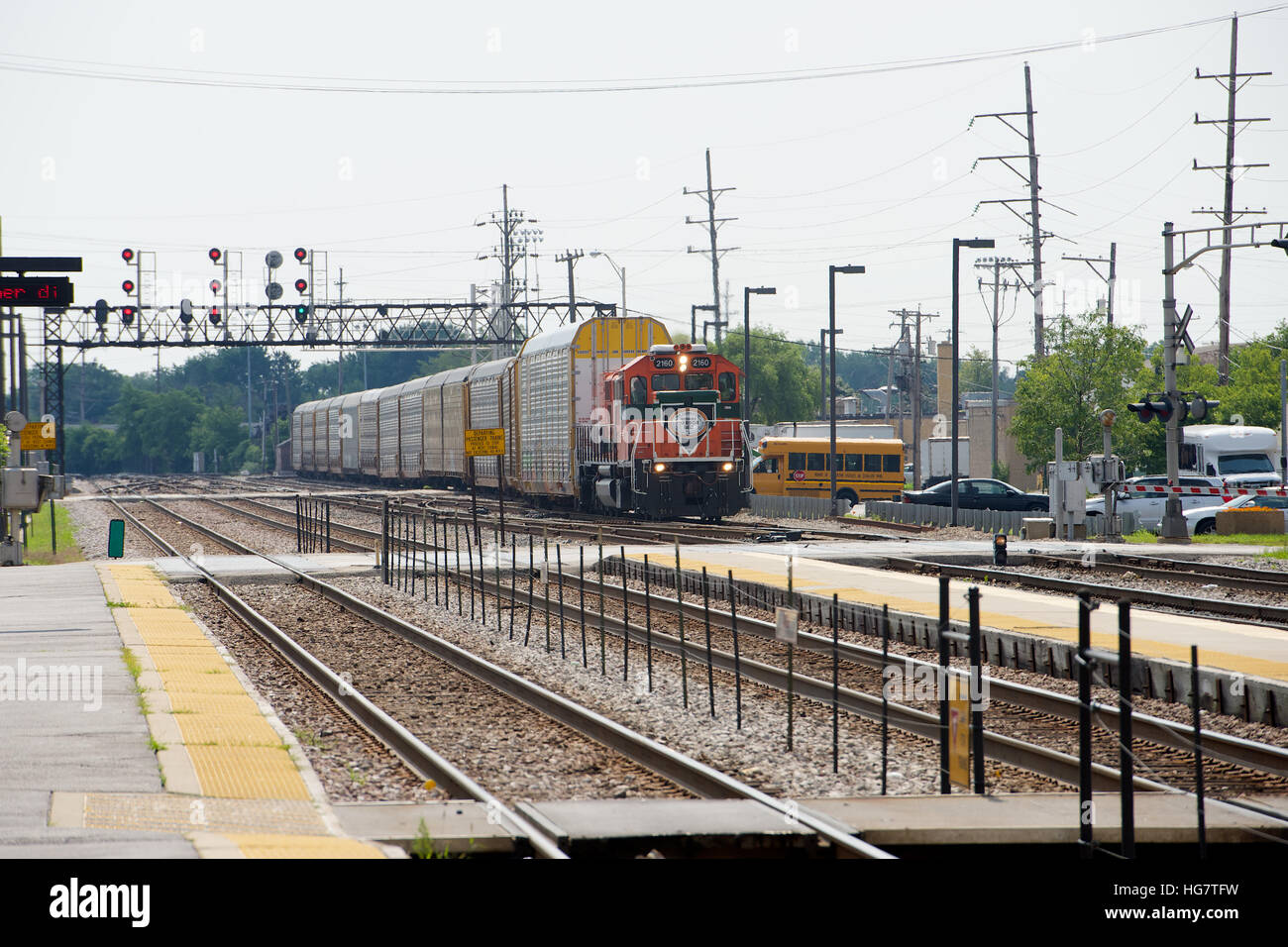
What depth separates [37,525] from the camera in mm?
44438

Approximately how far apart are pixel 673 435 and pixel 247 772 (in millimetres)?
26037

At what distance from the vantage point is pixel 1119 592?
19.3m

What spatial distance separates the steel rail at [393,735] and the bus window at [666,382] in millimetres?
16283

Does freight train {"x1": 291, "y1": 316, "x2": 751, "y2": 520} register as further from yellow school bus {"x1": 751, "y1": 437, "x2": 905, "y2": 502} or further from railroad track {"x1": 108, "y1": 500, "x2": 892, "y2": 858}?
railroad track {"x1": 108, "y1": 500, "x2": 892, "y2": 858}

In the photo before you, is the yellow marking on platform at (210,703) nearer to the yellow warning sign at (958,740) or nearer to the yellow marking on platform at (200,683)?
the yellow marking on platform at (200,683)

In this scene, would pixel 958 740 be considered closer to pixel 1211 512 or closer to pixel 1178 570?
pixel 1178 570

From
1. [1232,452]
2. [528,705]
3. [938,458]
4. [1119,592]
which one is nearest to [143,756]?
[528,705]

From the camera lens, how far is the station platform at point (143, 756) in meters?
7.01

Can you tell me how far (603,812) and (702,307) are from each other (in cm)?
6340

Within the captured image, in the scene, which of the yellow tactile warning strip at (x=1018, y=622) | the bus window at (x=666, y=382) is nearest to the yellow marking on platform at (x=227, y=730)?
the yellow tactile warning strip at (x=1018, y=622)

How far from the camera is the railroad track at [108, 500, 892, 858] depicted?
7895 mm

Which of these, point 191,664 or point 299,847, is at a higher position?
point 299,847
